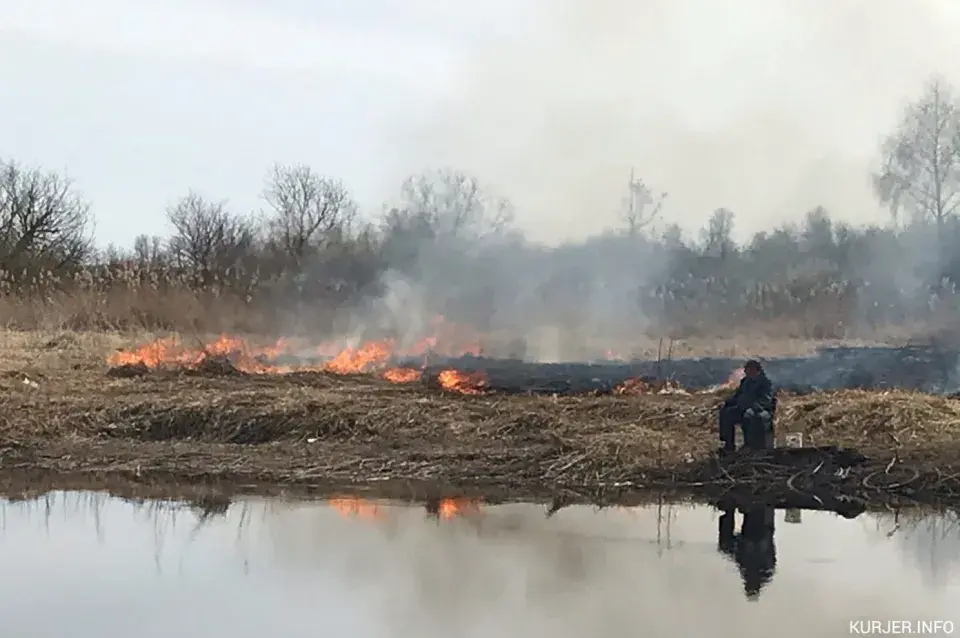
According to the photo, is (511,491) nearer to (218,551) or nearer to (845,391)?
(218,551)

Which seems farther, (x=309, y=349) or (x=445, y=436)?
(x=309, y=349)

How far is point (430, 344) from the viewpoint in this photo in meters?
22.4

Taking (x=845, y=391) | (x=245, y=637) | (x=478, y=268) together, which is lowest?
(x=245, y=637)

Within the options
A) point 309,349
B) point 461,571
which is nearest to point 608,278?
point 309,349

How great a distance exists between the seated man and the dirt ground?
16.6 inches

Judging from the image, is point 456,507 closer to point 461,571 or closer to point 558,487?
point 558,487

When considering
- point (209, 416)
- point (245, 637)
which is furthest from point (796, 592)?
point (209, 416)

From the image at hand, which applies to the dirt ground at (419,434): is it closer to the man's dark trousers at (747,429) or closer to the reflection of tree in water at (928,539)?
the man's dark trousers at (747,429)

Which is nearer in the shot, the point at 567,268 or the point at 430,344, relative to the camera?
the point at 430,344

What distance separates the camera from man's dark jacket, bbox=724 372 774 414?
11.3 metres

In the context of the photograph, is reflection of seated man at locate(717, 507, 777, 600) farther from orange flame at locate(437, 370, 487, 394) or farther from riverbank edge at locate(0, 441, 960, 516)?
orange flame at locate(437, 370, 487, 394)

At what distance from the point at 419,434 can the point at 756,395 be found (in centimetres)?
465

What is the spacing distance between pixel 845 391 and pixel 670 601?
1082cm

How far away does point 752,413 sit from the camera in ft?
37.0
